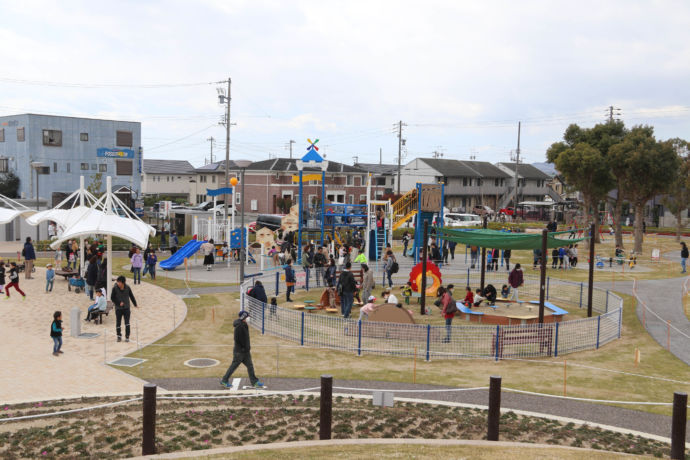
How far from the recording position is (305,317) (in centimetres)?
1633

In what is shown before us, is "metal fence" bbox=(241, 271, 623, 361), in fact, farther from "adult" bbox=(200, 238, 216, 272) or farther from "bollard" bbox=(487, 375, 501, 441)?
"adult" bbox=(200, 238, 216, 272)

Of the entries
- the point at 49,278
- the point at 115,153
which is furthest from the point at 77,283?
the point at 115,153

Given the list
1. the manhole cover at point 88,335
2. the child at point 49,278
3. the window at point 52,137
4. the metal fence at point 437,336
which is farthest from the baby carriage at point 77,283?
the window at point 52,137

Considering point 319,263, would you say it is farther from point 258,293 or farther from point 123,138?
point 123,138

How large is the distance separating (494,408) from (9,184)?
64900 millimetres

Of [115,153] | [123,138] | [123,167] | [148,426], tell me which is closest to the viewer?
[148,426]

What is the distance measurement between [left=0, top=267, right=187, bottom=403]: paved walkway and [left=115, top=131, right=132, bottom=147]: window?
4409cm

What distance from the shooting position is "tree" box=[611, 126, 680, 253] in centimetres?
3812

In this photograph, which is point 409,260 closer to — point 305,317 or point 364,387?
point 305,317

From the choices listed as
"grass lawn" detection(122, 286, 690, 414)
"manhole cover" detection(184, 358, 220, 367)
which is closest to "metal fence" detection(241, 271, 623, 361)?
Answer: "grass lawn" detection(122, 286, 690, 414)

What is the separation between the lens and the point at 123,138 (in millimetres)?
64438

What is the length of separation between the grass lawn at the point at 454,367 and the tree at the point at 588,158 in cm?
2644

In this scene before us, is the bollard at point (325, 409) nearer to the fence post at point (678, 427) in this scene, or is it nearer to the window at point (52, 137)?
the fence post at point (678, 427)

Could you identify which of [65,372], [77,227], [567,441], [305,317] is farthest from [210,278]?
[567,441]
